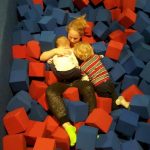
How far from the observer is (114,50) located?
196cm

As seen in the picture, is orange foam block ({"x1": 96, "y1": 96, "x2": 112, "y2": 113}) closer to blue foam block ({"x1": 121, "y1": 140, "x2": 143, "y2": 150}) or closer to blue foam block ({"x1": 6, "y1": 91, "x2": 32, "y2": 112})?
blue foam block ({"x1": 121, "y1": 140, "x2": 143, "y2": 150})

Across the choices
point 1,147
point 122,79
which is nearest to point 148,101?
point 122,79

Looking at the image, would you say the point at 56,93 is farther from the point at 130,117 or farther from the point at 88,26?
the point at 88,26

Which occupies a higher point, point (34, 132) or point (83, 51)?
point (83, 51)

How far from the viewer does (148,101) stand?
66.9 inches

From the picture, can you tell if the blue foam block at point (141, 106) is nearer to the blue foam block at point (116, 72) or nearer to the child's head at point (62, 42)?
the blue foam block at point (116, 72)

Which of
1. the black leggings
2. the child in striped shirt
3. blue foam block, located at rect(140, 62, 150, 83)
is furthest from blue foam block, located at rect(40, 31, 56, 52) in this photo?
blue foam block, located at rect(140, 62, 150, 83)

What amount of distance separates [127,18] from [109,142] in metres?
0.89

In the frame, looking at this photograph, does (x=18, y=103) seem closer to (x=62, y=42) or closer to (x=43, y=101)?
(x=43, y=101)

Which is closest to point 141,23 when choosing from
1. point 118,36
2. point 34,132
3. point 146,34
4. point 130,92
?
point 146,34

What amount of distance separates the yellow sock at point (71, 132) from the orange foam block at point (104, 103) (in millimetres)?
198

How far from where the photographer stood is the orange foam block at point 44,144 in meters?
1.45

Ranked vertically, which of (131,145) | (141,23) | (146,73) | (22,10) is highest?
(22,10)

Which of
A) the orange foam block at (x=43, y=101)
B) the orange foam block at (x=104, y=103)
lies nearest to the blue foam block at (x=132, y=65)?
the orange foam block at (x=104, y=103)
